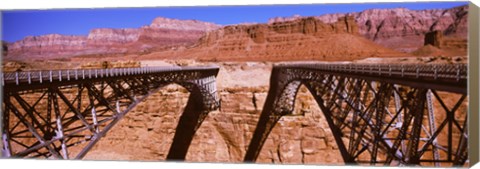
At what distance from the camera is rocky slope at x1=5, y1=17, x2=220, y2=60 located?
23.8 m

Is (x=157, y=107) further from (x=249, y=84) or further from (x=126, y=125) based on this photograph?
(x=249, y=84)

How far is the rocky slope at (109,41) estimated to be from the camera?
23.8 m

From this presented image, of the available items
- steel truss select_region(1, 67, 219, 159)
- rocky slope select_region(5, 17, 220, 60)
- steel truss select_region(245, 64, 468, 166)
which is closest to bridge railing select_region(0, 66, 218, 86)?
steel truss select_region(1, 67, 219, 159)

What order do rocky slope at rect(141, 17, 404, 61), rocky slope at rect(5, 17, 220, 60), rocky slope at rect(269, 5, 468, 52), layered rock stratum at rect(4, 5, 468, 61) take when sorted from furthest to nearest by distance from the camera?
rocky slope at rect(141, 17, 404, 61)
layered rock stratum at rect(4, 5, 468, 61)
rocky slope at rect(5, 17, 220, 60)
rocky slope at rect(269, 5, 468, 52)

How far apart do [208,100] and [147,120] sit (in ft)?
15.5

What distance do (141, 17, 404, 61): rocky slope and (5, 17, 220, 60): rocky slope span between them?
1.38 m

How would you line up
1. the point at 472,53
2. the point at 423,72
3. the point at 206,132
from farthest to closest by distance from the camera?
the point at 206,132
the point at 472,53
the point at 423,72

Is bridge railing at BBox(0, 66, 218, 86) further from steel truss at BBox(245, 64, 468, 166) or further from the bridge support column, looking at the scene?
the bridge support column

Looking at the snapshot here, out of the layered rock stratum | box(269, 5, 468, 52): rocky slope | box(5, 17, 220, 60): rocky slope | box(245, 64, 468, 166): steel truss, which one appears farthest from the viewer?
the layered rock stratum

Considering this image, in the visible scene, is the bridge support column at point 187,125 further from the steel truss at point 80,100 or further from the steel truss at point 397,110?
the steel truss at point 397,110

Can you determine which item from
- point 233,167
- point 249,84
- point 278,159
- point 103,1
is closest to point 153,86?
point 103,1

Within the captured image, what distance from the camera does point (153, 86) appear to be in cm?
2197

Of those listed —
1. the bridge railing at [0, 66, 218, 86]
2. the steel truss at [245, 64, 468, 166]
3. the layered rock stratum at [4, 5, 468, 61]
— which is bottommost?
the steel truss at [245, 64, 468, 166]

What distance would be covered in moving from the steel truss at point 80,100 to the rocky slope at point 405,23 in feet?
25.9
